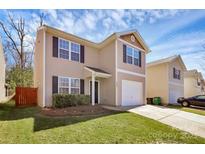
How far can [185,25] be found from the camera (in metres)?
13.4

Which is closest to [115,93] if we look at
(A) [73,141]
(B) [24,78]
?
(A) [73,141]

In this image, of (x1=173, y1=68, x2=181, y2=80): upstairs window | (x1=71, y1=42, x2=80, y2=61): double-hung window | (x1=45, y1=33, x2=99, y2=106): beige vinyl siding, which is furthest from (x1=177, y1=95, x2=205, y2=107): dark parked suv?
(x1=71, y1=42, x2=80, y2=61): double-hung window

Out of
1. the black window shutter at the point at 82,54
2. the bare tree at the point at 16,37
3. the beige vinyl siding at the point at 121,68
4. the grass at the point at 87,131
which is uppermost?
the bare tree at the point at 16,37

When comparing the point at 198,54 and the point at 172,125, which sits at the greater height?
the point at 198,54

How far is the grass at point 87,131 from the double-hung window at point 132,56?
26.4 ft

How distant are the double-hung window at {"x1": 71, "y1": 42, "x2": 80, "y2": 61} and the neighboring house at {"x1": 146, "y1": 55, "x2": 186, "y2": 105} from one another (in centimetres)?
Answer: 1114

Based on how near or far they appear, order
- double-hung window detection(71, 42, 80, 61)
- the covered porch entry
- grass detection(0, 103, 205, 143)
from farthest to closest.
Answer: double-hung window detection(71, 42, 80, 61) < the covered porch entry < grass detection(0, 103, 205, 143)

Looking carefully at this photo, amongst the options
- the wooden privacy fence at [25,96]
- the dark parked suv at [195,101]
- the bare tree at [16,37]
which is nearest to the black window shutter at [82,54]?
the wooden privacy fence at [25,96]

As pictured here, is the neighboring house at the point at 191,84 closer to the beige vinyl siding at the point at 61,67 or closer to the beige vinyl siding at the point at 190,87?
the beige vinyl siding at the point at 190,87

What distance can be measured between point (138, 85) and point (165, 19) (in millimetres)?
6431

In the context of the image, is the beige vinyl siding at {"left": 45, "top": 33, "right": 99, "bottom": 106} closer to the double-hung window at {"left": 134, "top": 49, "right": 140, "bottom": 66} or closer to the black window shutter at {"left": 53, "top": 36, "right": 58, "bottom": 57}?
the black window shutter at {"left": 53, "top": 36, "right": 58, "bottom": 57}

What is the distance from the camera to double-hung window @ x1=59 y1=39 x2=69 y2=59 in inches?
512

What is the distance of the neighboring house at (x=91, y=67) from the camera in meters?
12.4
